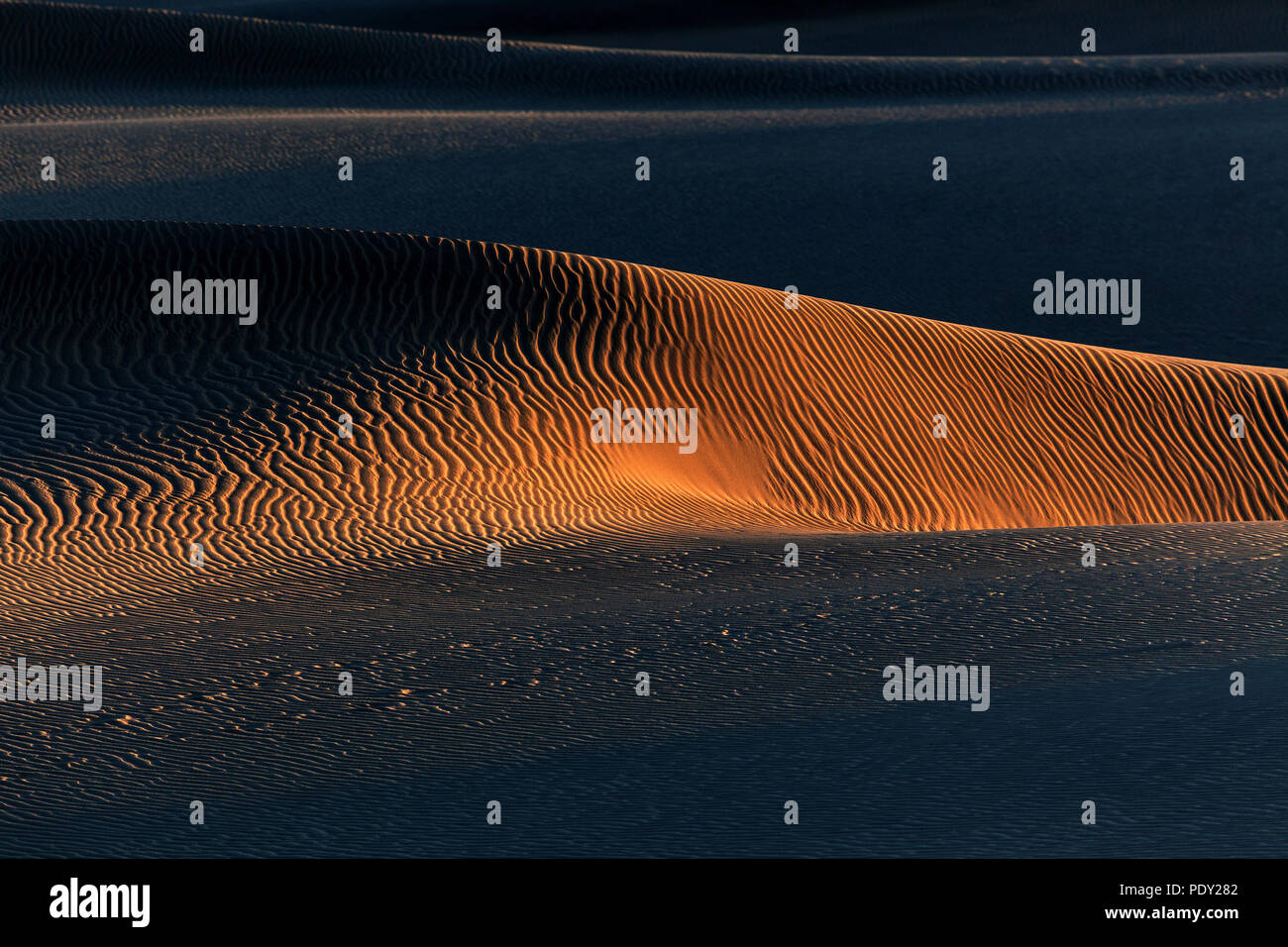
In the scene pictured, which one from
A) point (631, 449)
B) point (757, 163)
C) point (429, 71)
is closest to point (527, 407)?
point (631, 449)

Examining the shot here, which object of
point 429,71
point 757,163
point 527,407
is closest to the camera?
point 527,407

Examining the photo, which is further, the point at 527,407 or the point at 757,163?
the point at 757,163

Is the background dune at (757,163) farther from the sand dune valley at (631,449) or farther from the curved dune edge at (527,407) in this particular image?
the curved dune edge at (527,407)

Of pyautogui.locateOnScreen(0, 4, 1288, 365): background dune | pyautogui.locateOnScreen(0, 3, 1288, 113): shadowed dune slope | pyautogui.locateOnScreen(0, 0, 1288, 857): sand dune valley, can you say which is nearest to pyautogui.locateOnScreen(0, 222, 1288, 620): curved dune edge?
pyautogui.locateOnScreen(0, 0, 1288, 857): sand dune valley

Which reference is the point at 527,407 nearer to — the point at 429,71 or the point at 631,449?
the point at 631,449

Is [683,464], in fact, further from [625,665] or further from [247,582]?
[625,665]

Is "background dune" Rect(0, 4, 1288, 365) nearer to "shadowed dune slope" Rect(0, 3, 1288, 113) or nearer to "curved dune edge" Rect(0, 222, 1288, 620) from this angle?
"shadowed dune slope" Rect(0, 3, 1288, 113)
